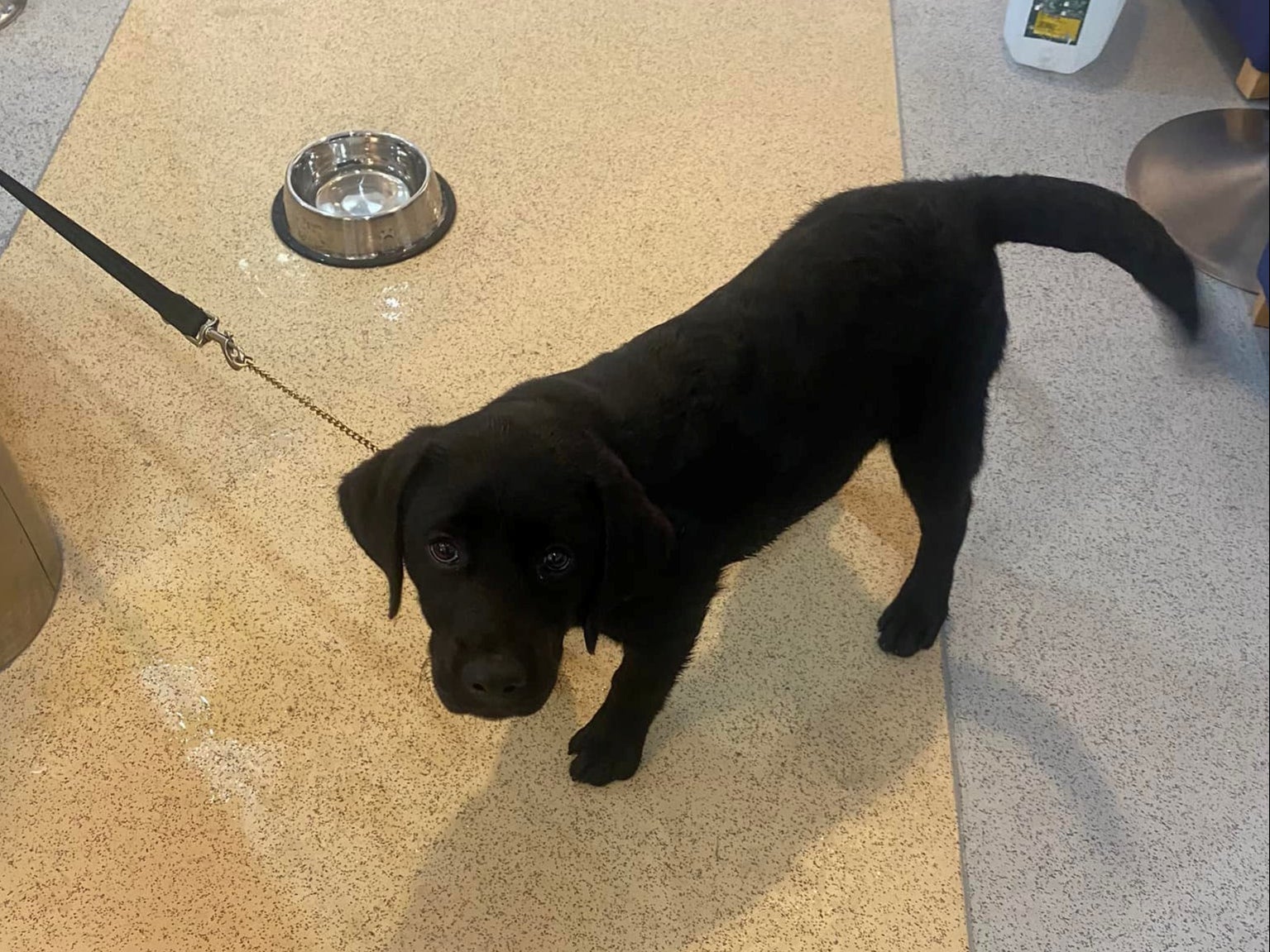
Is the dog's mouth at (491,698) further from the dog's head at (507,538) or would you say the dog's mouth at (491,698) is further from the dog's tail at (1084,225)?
the dog's tail at (1084,225)

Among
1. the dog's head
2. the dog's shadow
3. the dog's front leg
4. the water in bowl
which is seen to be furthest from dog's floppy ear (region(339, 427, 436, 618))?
the water in bowl

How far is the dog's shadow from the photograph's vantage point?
157 centimetres

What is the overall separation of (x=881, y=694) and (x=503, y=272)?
1.22m

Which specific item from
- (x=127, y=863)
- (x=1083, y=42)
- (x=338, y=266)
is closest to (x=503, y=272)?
(x=338, y=266)

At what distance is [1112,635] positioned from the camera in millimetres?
1811

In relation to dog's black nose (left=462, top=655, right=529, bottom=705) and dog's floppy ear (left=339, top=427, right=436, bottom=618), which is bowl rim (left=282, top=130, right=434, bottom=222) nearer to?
dog's floppy ear (left=339, top=427, right=436, bottom=618)

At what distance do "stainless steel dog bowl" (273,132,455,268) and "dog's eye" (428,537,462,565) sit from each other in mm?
1271

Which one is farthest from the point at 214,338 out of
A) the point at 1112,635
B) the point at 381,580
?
the point at 1112,635

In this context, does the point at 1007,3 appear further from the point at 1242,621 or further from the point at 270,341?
the point at 1242,621

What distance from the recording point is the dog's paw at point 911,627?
183 cm

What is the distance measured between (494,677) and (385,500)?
0.81 ft

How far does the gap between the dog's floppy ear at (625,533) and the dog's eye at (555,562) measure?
0.15ft

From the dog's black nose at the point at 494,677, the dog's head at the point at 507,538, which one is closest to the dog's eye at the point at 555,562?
the dog's head at the point at 507,538

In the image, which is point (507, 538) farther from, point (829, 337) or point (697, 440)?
point (829, 337)
